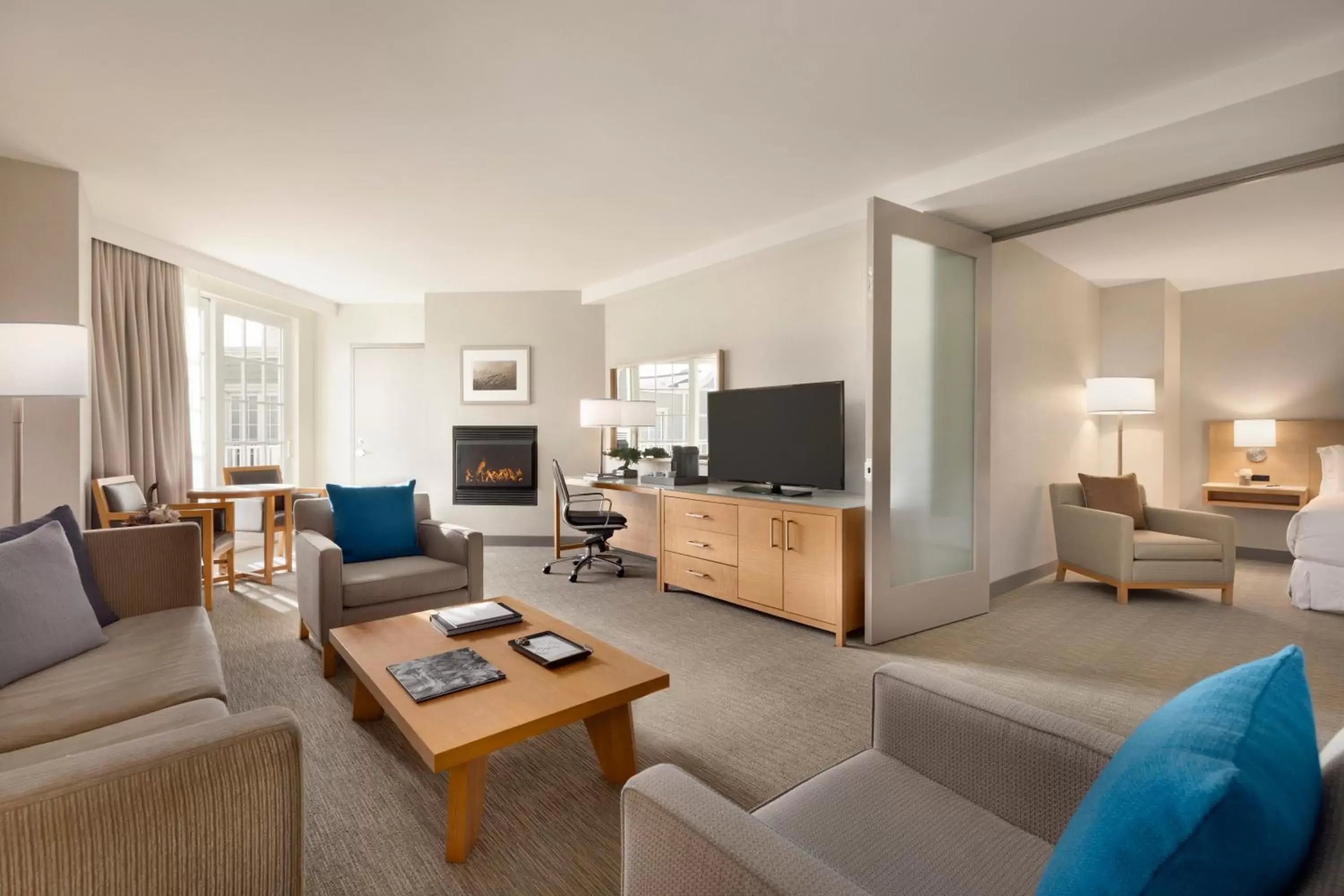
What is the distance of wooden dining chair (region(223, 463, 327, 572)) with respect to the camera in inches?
199

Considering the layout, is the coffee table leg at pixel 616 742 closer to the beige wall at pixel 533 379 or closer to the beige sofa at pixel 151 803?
the beige sofa at pixel 151 803

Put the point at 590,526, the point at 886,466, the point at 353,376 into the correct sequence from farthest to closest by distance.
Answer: the point at 353,376
the point at 590,526
the point at 886,466

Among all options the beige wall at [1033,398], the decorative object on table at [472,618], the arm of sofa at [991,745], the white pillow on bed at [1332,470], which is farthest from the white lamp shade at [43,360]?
the white pillow on bed at [1332,470]

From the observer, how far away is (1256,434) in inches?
215

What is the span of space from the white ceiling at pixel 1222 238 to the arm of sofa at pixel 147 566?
4938mm

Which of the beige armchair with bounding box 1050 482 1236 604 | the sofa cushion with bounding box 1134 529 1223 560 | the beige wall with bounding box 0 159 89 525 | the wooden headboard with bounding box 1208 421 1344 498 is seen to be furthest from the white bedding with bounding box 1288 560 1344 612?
the beige wall with bounding box 0 159 89 525

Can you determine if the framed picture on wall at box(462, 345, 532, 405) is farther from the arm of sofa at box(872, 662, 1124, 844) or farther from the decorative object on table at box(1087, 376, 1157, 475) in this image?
the arm of sofa at box(872, 662, 1124, 844)

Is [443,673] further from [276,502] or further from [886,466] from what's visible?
[276,502]

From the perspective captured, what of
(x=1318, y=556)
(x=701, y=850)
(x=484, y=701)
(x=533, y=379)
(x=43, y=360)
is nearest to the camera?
(x=701, y=850)

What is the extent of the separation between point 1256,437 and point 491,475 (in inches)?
268

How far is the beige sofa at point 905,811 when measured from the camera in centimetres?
91

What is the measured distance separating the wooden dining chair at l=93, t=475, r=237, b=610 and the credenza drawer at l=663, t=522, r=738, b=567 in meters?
2.83

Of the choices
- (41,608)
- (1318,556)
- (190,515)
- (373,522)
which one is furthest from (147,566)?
(1318,556)

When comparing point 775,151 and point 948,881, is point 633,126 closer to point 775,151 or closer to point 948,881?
point 775,151
